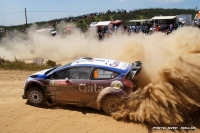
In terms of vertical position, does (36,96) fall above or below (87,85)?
below

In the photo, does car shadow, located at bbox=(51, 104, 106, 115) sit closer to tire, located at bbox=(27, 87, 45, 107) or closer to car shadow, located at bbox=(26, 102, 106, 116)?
car shadow, located at bbox=(26, 102, 106, 116)

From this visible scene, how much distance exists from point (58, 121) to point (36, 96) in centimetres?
145

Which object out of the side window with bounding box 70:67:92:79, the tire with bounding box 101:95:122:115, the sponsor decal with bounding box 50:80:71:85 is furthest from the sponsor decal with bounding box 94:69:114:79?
the sponsor decal with bounding box 50:80:71:85

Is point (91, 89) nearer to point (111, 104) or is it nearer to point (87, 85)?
point (87, 85)

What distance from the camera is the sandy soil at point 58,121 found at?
640cm

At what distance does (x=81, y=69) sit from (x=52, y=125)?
193 centimetres

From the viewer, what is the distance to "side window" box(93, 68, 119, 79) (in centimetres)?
705

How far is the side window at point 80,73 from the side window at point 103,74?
0.76ft

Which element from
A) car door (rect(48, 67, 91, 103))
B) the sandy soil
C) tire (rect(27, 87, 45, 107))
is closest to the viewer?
the sandy soil

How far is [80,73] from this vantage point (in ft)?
24.3

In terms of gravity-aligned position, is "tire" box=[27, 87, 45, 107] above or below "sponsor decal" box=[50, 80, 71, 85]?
below

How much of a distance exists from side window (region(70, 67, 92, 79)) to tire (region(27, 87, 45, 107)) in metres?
1.25

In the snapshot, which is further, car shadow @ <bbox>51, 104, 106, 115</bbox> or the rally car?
car shadow @ <bbox>51, 104, 106, 115</bbox>

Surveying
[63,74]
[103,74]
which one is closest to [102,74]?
[103,74]
